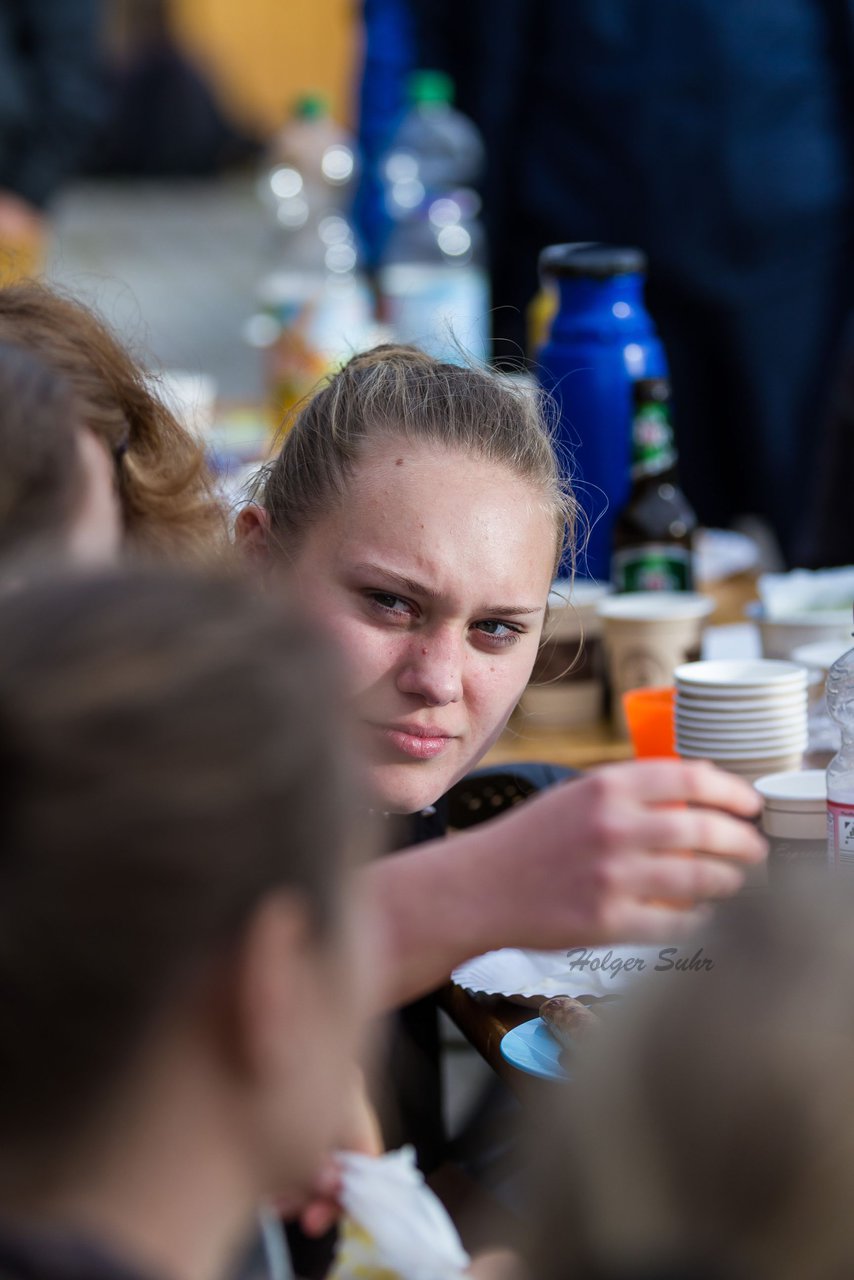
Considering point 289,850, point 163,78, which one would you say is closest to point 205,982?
point 289,850

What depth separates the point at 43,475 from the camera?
1246mm

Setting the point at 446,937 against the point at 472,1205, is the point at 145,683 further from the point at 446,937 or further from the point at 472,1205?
the point at 472,1205

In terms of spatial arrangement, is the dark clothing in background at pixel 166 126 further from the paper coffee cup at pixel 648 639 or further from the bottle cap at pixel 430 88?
the paper coffee cup at pixel 648 639

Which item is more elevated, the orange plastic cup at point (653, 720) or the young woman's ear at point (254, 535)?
the young woman's ear at point (254, 535)

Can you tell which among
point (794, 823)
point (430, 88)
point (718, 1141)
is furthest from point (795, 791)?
point (430, 88)

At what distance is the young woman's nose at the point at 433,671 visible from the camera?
62.2 inches

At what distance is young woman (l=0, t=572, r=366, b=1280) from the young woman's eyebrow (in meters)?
0.88

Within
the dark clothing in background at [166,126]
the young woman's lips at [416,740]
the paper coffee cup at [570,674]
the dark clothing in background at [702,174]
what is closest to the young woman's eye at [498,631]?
the young woman's lips at [416,740]

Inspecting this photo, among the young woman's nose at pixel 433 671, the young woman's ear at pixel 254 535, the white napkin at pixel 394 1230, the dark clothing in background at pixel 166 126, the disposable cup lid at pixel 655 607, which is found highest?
the dark clothing in background at pixel 166 126

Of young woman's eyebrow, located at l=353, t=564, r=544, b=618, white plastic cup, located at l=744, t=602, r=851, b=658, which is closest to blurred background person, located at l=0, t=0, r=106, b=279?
white plastic cup, located at l=744, t=602, r=851, b=658

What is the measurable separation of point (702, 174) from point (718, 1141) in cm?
349

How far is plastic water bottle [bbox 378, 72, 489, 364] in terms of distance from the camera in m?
3.53

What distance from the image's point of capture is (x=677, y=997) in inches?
25.0

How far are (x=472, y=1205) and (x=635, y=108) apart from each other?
9.23 ft
